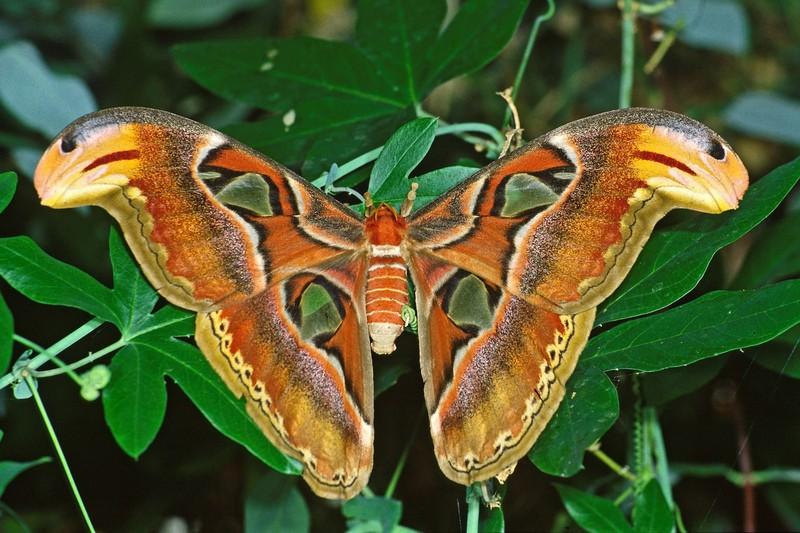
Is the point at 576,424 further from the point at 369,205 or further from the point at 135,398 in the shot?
the point at 135,398

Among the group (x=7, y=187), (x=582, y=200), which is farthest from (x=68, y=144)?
(x=582, y=200)

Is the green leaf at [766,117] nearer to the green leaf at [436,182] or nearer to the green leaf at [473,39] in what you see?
the green leaf at [473,39]

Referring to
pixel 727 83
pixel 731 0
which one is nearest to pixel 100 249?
pixel 731 0

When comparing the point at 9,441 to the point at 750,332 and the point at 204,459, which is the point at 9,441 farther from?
the point at 750,332

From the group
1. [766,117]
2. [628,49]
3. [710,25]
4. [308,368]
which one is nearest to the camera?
[308,368]

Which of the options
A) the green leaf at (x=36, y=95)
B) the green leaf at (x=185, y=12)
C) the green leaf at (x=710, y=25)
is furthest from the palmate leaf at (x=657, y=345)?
the green leaf at (x=185, y=12)

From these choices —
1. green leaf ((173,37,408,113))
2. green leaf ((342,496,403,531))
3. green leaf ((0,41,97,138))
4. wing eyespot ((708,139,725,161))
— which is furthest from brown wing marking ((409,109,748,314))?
green leaf ((0,41,97,138))

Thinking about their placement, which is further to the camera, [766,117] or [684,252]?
[766,117]
